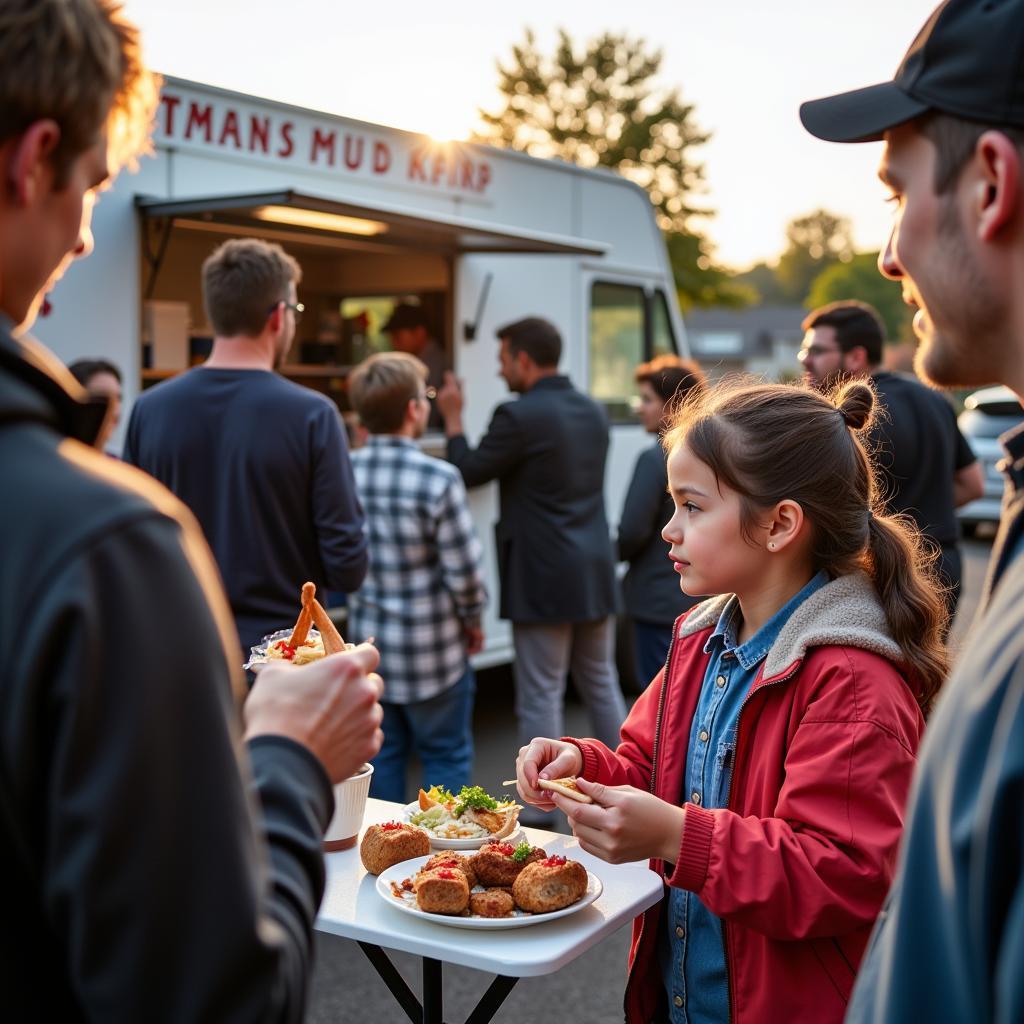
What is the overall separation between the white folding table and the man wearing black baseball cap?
36.6 inches

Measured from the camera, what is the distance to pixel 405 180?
685 cm

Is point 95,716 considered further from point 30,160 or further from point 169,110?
point 169,110

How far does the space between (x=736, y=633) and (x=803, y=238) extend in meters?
123

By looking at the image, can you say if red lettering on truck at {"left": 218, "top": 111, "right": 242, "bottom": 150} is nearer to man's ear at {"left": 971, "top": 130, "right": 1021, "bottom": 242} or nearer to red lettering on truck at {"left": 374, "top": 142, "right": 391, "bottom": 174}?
red lettering on truck at {"left": 374, "top": 142, "right": 391, "bottom": 174}

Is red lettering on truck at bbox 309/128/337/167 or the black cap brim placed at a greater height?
red lettering on truck at bbox 309/128/337/167

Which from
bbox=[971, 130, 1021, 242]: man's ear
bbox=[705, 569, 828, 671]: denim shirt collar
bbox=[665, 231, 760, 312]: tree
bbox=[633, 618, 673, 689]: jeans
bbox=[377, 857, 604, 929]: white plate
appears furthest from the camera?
bbox=[665, 231, 760, 312]: tree

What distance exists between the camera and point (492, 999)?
2.28 meters

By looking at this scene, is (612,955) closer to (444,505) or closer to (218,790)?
(444,505)

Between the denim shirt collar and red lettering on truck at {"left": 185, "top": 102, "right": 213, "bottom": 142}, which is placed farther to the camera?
red lettering on truck at {"left": 185, "top": 102, "right": 213, "bottom": 142}

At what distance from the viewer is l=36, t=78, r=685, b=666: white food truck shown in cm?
559

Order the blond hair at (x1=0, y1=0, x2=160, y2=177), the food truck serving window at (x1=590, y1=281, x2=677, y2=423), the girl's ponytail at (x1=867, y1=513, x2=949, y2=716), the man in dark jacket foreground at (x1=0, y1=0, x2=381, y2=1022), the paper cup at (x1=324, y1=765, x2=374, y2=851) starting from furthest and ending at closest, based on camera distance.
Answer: the food truck serving window at (x1=590, y1=281, x2=677, y2=423), the paper cup at (x1=324, y1=765, x2=374, y2=851), the girl's ponytail at (x1=867, y1=513, x2=949, y2=716), the blond hair at (x1=0, y1=0, x2=160, y2=177), the man in dark jacket foreground at (x1=0, y1=0, x2=381, y2=1022)

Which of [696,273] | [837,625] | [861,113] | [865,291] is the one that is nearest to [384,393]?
[837,625]

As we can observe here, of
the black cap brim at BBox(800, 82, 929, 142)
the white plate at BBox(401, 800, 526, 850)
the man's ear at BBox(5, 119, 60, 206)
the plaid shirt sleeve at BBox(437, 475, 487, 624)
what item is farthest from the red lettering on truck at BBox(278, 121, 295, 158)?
the man's ear at BBox(5, 119, 60, 206)

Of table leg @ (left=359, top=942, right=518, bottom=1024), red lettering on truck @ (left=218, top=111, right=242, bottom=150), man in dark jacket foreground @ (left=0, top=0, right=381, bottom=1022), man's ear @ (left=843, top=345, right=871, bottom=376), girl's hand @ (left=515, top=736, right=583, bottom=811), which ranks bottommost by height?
table leg @ (left=359, top=942, right=518, bottom=1024)
